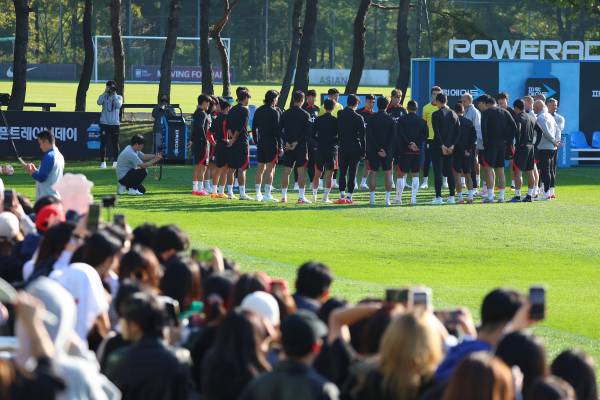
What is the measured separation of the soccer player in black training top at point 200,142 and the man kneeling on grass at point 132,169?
0.82 meters

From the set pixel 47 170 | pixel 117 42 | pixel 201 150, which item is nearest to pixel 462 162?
pixel 201 150

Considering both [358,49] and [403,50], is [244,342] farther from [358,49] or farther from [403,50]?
[403,50]

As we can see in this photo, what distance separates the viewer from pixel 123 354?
7527 mm

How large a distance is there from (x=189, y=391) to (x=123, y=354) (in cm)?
38

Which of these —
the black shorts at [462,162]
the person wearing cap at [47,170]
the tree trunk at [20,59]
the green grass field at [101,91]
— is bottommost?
the black shorts at [462,162]

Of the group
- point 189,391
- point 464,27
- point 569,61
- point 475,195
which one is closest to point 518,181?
point 475,195

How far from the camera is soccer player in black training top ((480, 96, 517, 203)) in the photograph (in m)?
27.0

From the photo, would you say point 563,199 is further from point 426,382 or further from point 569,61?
point 426,382

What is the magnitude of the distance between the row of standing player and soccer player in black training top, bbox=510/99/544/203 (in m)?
0.25

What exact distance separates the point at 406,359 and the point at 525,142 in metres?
21.4

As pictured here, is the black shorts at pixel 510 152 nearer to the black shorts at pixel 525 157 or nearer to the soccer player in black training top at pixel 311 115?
the black shorts at pixel 525 157

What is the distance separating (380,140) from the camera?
26.5 meters

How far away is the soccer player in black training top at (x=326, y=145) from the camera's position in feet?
86.1

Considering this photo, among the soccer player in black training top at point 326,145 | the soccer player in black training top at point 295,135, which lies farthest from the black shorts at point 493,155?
the soccer player in black training top at point 295,135
